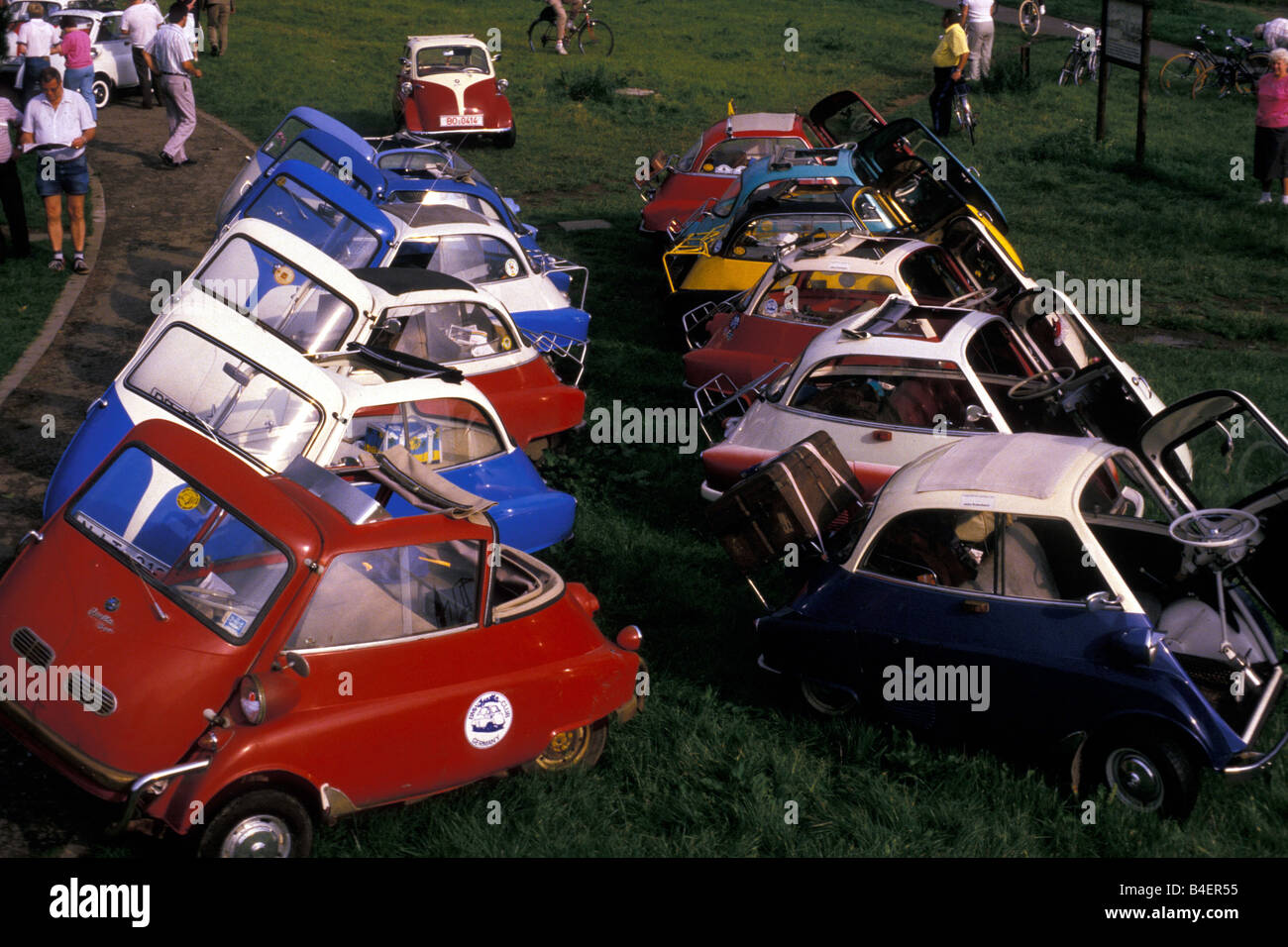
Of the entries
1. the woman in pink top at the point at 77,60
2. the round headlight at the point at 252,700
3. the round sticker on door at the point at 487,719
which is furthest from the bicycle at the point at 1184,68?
the round headlight at the point at 252,700

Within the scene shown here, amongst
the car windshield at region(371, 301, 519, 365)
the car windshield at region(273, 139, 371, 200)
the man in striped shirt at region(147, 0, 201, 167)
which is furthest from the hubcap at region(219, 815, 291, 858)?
the man in striped shirt at region(147, 0, 201, 167)

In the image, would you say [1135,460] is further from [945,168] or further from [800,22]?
[800,22]

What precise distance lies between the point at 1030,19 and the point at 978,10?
1114 centimetres

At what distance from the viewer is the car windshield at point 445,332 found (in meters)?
9.83

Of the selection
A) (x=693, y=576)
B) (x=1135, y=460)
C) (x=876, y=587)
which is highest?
(x=1135, y=460)

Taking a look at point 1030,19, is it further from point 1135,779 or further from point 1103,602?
point 1135,779

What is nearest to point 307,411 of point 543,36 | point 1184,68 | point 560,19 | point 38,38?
point 38,38

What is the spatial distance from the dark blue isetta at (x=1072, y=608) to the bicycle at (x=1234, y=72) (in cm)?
2333

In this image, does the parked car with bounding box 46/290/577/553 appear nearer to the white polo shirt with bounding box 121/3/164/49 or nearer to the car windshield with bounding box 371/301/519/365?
the car windshield with bounding box 371/301/519/365

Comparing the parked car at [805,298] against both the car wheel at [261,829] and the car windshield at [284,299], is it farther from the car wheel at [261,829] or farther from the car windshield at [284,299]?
the car wheel at [261,829]

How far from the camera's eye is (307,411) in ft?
24.8

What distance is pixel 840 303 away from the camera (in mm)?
11047
